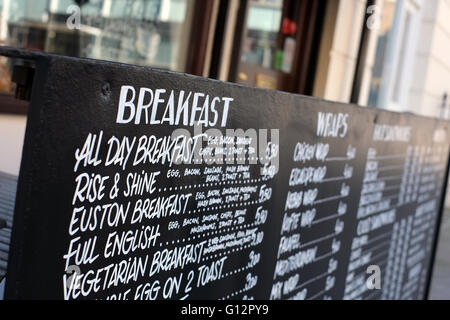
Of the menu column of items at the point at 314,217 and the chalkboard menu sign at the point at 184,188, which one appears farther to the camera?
the menu column of items at the point at 314,217

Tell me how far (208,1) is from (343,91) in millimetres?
2106

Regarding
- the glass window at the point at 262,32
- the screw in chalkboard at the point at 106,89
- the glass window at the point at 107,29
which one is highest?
the glass window at the point at 262,32

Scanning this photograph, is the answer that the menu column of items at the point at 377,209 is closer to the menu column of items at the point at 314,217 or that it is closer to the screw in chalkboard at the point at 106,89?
the menu column of items at the point at 314,217

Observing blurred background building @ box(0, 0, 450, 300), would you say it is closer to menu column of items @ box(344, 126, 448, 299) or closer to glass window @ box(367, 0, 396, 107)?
glass window @ box(367, 0, 396, 107)

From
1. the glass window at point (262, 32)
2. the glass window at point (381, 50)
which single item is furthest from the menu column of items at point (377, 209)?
the glass window at point (381, 50)

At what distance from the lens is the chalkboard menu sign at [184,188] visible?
117 centimetres

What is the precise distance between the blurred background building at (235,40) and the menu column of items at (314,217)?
38.0 inches

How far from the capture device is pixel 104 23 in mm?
3648

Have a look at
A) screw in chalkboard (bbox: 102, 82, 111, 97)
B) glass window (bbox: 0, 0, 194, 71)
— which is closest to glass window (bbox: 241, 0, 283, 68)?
glass window (bbox: 0, 0, 194, 71)

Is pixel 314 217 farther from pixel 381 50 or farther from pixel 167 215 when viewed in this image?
pixel 381 50

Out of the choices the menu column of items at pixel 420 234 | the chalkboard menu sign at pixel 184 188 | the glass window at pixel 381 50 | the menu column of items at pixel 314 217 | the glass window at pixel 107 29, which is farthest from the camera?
the glass window at pixel 381 50

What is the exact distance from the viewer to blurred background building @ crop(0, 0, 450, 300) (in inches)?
130
